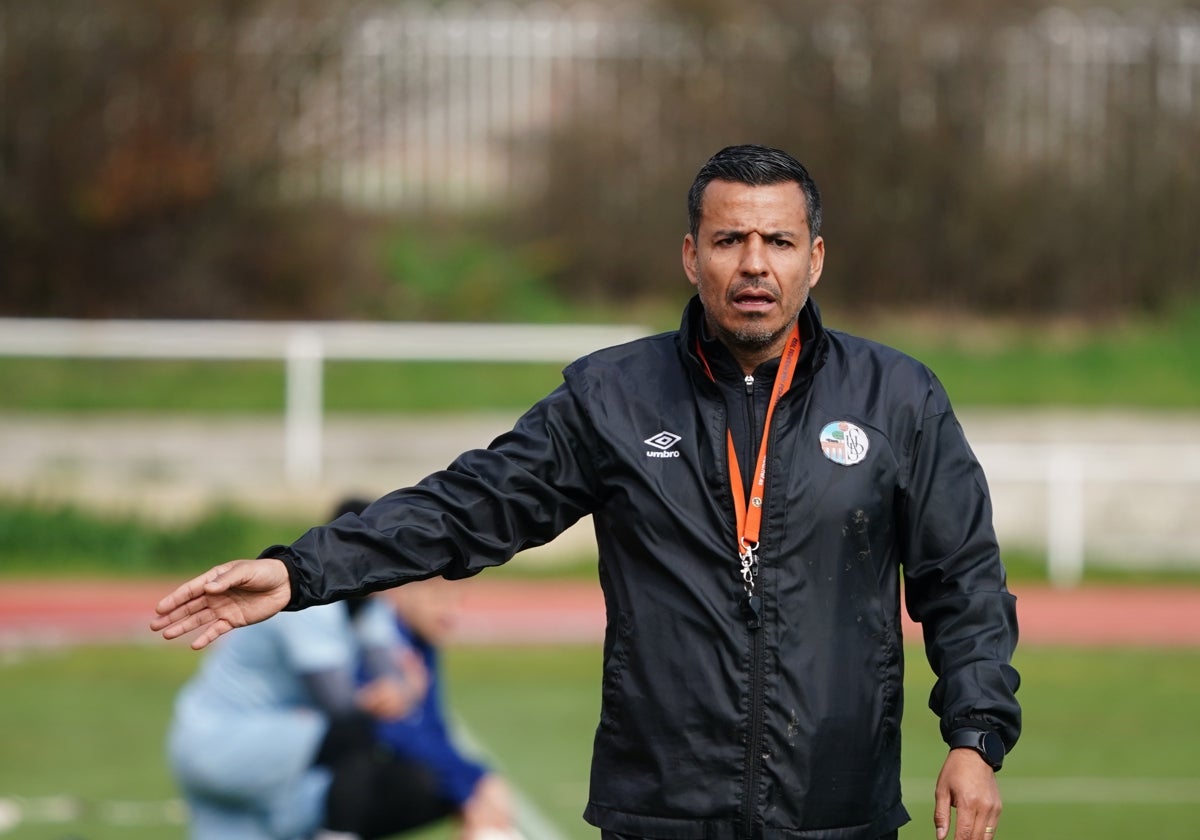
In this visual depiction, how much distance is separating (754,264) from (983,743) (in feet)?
3.39

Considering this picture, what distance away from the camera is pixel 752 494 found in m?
3.91

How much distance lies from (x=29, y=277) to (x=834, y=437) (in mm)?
17883

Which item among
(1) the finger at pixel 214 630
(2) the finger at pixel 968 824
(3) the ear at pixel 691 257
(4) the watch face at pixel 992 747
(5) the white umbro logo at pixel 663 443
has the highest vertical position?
(3) the ear at pixel 691 257

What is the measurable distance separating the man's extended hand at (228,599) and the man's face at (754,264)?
1.02m

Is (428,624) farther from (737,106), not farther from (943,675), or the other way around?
(737,106)

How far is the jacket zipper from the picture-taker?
3.85 meters

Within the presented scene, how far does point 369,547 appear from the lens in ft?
13.0

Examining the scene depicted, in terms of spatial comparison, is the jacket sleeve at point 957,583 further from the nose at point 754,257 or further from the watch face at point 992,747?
the nose at point 754,257

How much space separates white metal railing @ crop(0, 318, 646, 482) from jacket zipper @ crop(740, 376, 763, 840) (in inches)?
518

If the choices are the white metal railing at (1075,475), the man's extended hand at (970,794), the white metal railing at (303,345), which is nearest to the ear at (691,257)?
the man's extended hand at (970,794)

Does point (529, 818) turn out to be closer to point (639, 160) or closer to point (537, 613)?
point (537, 613)

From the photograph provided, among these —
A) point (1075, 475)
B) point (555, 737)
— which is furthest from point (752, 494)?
point (1075, 475)

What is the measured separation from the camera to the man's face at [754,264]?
3980mm

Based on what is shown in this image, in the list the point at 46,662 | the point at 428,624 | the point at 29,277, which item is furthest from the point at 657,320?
the point at 428,624
